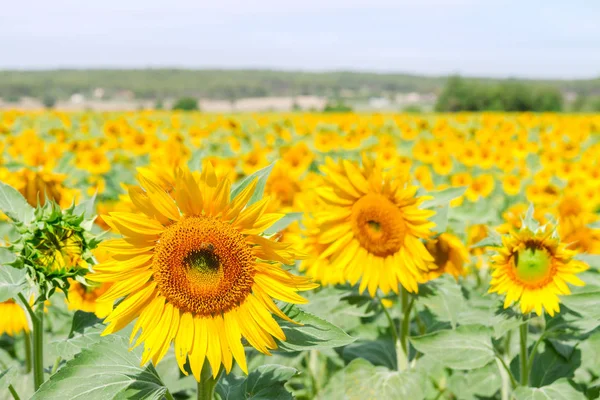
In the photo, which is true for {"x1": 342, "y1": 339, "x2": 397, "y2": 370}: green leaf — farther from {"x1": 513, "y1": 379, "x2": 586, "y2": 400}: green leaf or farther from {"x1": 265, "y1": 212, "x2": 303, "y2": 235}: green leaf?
{"x1": 265, "y1": 212, "x2": 303, "y2": 235}: green leaf

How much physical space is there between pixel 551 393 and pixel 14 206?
196 cm

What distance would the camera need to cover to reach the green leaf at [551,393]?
217 cm

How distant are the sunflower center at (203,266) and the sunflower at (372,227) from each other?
960 mm

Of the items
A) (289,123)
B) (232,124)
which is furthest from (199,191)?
(289,123)

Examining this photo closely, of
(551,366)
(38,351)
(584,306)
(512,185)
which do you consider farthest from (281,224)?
(512,185)

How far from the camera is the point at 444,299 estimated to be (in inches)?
92.7

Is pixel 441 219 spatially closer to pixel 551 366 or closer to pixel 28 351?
pixel 551 366

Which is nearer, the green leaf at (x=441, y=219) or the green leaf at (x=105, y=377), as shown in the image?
the green leaf at (x=105, y=377)

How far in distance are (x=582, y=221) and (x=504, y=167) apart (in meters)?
4.90

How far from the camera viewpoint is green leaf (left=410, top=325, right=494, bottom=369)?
2.27 m

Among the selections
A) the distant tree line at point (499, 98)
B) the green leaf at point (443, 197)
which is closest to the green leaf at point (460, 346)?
the green leaf at point (443, 197)

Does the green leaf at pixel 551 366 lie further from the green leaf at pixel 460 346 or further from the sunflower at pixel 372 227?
the sunflower at pixel 372 227

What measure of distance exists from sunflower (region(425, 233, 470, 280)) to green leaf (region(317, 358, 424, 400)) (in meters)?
0.56

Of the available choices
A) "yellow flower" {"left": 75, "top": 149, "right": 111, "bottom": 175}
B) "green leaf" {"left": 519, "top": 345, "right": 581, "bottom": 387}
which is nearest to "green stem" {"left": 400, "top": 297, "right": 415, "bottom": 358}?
"green leaf" {"left": 519, "top": 345, "right": 581, "bottom": 387}
